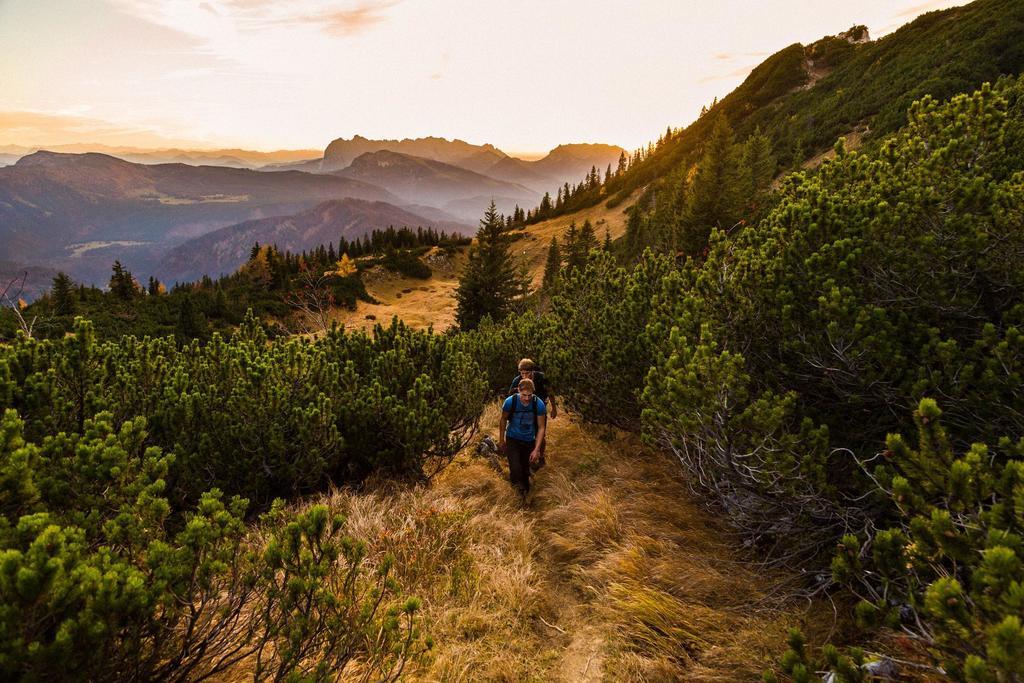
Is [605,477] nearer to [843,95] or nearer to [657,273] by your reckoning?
[657,273]

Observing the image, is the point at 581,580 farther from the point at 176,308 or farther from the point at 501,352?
the point at 176,308

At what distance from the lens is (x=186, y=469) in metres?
4.42

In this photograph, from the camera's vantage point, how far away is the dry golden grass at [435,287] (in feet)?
113

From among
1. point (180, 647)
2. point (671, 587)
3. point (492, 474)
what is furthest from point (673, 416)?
point (180, 647)

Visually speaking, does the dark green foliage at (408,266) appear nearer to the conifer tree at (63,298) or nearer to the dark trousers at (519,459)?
the conifer tree at (63,298)

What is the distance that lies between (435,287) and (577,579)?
46905mm

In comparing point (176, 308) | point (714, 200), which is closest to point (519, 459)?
point (714, 200)

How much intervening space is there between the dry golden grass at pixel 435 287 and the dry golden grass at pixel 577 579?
45.2 feet

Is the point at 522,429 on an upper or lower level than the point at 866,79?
lower

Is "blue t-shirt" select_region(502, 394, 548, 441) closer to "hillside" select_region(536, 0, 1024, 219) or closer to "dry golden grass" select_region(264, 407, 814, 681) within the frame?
"dry golden grass" select_region(264, 407, 814, 681)

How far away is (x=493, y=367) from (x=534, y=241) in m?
59.7

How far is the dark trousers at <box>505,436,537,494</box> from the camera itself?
18.9 feet

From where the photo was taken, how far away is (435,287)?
49438 mm

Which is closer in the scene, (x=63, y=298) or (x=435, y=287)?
(x=63, y=298)
